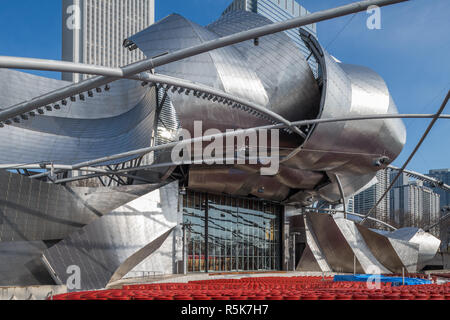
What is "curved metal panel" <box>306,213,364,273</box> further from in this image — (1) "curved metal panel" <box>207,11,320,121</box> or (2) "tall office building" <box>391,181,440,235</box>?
(2) "tall office building" <box>391,181,440,235</box>

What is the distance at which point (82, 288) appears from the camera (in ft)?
68.3

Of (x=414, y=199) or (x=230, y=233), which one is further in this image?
(x=414, y=199)

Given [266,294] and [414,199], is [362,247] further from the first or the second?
[414,199]

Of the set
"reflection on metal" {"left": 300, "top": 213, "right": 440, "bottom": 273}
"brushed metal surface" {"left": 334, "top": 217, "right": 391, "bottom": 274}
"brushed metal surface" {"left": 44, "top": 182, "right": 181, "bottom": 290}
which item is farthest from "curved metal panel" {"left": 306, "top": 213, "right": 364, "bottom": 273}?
"brushed metal surface" {"left": 44, "top": 182, "right": 181, "bottom": 290}

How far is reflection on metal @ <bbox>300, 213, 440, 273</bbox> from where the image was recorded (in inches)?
1396

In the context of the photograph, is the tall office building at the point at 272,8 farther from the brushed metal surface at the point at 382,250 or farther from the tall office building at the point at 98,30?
the brushed metal surface at the point at 382,250

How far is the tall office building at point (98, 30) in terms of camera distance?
333ft

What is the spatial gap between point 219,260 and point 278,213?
8.96 m

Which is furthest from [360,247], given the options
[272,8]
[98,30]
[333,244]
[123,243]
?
[98,30]

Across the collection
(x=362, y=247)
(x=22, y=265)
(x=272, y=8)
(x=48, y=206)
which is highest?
(x=272, y=8)

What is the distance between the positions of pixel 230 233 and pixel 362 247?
36.0ft

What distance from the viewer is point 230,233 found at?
36.4 m
